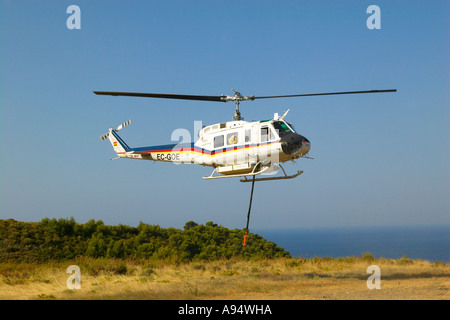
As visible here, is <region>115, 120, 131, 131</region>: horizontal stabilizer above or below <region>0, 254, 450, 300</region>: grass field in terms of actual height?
above

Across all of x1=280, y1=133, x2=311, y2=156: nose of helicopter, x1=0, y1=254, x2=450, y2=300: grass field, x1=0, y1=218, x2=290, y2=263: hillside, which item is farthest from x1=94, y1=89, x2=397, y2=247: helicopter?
x1=0, y1=218, x2=290, y2=263: hillside

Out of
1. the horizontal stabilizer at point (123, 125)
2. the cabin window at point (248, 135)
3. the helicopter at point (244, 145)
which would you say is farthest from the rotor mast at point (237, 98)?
the horizontal stabilizer at point (123, 125)

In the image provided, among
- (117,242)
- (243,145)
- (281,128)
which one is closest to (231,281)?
(243,145)

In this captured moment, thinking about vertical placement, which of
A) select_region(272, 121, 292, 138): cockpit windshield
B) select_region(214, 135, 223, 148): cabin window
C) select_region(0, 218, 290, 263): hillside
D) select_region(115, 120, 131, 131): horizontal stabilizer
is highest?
select_region(115, 120, 131, 131): horizontal stabilizer

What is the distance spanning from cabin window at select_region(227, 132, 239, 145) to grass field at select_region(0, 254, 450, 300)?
5.87 m

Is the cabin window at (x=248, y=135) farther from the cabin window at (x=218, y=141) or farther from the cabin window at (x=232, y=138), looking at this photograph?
the cabin window at (x=218, y=141)

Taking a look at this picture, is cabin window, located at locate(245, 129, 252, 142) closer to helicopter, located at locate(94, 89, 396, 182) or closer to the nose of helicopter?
helicopter, located at locate(94, 89, 396, 182)

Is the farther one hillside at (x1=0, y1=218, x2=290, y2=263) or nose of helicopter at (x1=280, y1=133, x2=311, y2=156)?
hillside at (x1=0, y1=218, x2=290, y2=263)

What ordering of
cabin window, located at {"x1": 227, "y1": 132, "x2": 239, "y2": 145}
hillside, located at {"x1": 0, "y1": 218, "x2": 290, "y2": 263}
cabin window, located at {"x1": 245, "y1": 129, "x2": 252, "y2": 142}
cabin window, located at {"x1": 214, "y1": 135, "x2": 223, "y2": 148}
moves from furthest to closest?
hillside, located at {"x1": 0, "y1": 218, "x2": 290, "y2": 263}
cabin window, located at {"x1": 214, "y1": 135, "x2": 223, "y2": 148}
cabin window, located at {"x1": 227, "y1": 132, "x2": 239, "y2": 145}
cabin window, located at {"x1": 245, "y1": 129, "x2": 252, "y2": 142}

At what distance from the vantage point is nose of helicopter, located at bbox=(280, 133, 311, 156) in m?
16.4

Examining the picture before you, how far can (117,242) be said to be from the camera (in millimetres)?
29406

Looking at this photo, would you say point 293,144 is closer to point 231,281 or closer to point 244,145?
point 244,145
